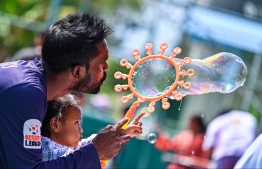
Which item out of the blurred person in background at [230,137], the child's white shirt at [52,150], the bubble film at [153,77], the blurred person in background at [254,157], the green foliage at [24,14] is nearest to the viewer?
the child's white shirt at [52,150]

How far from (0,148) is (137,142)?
7.41 meters

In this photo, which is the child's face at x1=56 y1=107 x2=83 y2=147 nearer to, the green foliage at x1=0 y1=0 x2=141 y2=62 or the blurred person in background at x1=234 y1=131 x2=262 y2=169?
the blurred person in background at x1=234 y1=131 x2=262 y2=169

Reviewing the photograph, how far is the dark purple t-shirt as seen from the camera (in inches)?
114

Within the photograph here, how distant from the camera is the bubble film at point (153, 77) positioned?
350cm

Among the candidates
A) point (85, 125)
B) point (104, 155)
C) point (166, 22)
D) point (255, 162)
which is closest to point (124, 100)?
point (104, 155)

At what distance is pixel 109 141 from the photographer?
3191 millimetres

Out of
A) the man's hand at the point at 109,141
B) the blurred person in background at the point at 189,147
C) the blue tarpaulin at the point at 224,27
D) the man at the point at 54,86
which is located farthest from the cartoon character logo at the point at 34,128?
the blue tarpaulin at the point at 224,27

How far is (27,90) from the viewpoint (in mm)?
2959

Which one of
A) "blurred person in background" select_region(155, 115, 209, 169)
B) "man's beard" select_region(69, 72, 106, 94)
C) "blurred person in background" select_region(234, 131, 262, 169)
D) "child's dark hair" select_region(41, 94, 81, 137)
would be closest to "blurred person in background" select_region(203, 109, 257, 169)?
"blurred person in background" select_region(155, 115, 209, 169)

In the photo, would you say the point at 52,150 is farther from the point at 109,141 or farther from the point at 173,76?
the point at 173,76

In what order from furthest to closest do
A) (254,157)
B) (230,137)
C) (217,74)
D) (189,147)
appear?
(189,147) → (230,137) → (254,157) → (217,74)

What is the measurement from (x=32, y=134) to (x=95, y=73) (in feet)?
1.53

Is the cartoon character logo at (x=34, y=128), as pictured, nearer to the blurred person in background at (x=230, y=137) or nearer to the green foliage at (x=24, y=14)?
the blurred person in background at (x=230, y=137)

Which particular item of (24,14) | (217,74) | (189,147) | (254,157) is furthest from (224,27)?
(24,14)
